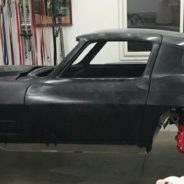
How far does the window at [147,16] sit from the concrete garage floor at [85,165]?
4.73 feet

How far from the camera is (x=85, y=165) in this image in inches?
133

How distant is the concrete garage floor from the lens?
2797mm

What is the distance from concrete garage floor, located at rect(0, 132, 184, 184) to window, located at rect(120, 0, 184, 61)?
144 cm

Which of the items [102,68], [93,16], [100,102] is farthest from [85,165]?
[93,16]

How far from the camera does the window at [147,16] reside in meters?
4.61

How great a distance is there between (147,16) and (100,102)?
2.53 m

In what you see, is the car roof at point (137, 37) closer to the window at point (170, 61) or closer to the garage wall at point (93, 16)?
the window at point (170, 61)

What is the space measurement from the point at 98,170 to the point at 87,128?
0.80 meters

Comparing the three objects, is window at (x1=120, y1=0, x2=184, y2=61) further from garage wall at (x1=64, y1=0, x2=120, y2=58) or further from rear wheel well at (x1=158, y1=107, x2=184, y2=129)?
rear wheel well at (x1=158, y1=107, x2=184, y2=129)

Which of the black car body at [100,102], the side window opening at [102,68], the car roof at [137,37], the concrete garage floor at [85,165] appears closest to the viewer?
the black car body at [100,102]

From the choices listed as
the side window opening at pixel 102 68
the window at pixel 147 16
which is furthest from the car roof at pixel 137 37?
the window at pixel 147 16

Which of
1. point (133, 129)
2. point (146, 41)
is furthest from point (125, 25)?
point (133, 129)

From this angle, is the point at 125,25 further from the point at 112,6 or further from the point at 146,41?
the point at 146,41

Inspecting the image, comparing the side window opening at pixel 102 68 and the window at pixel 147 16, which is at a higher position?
the window at pixel 147 16
